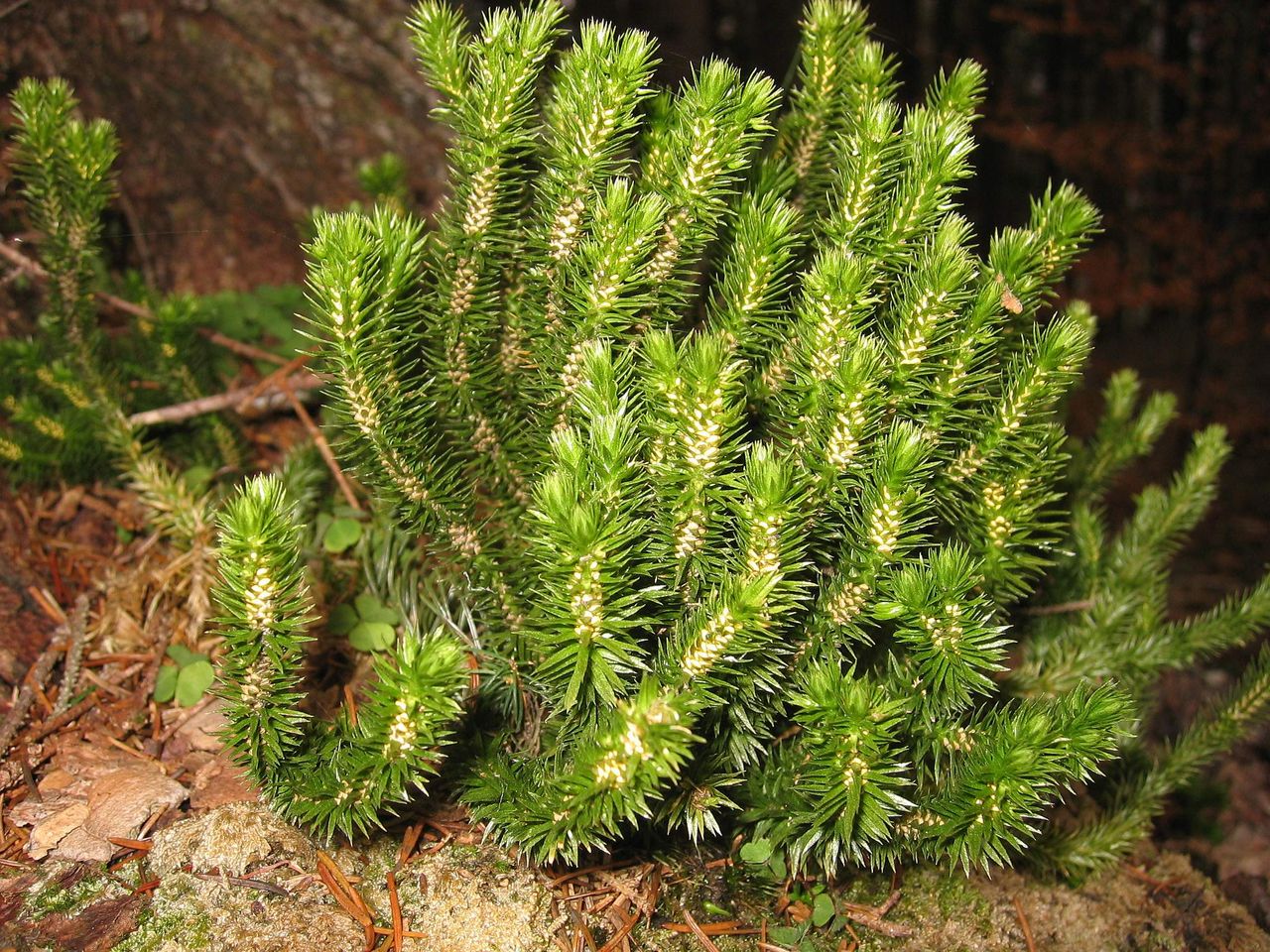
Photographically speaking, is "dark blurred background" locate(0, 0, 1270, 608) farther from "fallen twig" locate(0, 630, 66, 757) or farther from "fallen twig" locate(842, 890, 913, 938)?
"fallen twig" locate(842, 890, 913, 938)

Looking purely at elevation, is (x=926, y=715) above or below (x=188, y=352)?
above

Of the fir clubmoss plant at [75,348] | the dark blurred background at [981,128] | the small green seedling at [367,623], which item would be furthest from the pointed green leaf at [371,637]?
the dark blurred background at [981,128]

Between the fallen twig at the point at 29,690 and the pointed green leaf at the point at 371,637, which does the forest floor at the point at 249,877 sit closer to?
the fallen twig at the point at 29,690

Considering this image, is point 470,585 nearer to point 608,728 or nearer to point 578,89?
point 608,728

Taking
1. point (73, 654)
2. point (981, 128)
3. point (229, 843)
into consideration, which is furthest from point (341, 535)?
point (981, 128)

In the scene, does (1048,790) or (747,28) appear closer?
(1048,790)

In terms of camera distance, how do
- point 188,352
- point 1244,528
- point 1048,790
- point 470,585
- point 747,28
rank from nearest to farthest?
point 1048,790 → point 470,585 → point 188,352 → point 747,28 → point 1244,528

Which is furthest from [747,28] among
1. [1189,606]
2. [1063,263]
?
[1189,606]
